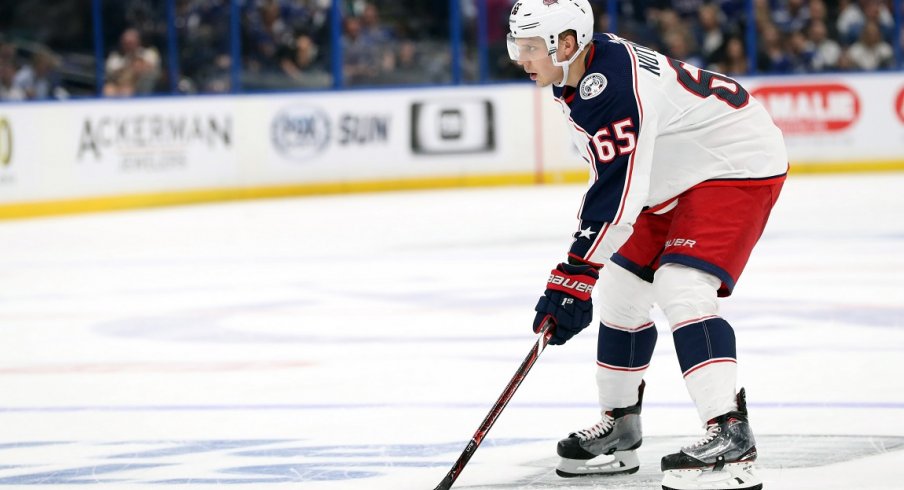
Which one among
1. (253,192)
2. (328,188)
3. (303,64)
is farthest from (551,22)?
(303,64)

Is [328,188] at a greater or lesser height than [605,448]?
lesser

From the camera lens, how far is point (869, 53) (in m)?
14.0

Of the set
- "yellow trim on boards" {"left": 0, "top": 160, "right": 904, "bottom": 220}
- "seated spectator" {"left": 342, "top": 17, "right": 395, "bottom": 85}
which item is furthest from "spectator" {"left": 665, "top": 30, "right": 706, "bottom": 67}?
"seated spectator" {"left": 342, "top": 17, "right": 395, "bottom": 85}

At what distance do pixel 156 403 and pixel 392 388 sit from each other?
744mm

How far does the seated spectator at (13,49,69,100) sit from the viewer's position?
39.5ft

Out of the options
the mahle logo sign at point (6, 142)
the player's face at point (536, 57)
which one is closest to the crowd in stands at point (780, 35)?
the mahle logo sign at point (6, 142)

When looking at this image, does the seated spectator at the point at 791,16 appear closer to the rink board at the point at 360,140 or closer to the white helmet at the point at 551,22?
the rink board at the point at 360,140

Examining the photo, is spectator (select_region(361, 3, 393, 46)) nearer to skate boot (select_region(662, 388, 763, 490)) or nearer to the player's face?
the player's face

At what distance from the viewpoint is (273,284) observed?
297 inches

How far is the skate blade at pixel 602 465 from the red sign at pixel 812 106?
10575 millimetres

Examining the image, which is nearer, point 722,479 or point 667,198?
point 722,479

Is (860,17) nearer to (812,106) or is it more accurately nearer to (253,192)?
(812,106)

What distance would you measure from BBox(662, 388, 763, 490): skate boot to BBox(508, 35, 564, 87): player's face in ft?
2.78

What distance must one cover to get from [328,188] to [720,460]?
10.3 meters
